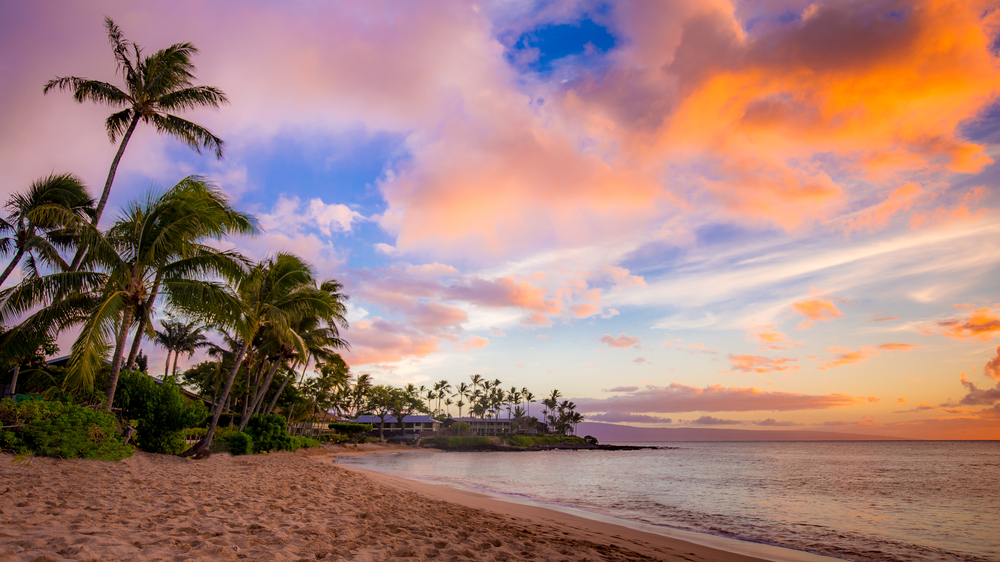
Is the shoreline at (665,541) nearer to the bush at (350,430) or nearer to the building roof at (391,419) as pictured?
the bush at (350,430)

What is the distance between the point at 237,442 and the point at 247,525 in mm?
17574

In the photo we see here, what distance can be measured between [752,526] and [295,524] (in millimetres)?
12620

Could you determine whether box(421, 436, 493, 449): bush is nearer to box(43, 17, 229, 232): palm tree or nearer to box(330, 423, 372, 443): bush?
box(330, 423, 372, 443): bush

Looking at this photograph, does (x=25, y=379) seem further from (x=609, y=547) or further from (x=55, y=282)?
(x=609, y=547)

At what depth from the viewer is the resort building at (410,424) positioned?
284 feet

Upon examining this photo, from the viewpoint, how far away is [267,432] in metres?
24.2

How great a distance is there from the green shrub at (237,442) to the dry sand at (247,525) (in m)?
10.3

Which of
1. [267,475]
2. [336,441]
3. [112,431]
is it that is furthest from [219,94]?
[336,441]

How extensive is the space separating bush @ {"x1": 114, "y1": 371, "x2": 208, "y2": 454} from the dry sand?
155 inches

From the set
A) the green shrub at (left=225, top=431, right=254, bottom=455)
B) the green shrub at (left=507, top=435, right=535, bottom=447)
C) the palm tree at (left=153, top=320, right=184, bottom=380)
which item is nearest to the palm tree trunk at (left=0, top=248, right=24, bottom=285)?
the green shrub at (left=225, top=431, right=254, bottom=455)

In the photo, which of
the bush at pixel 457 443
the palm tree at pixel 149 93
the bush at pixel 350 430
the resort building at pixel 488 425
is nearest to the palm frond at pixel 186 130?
the palm tree at pixel 149 93

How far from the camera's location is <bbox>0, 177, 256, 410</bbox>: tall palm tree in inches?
454

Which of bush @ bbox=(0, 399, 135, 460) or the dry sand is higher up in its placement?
bush @ bbox=(0, 399, 135, 460)

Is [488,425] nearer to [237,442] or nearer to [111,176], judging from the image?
[237,442]
